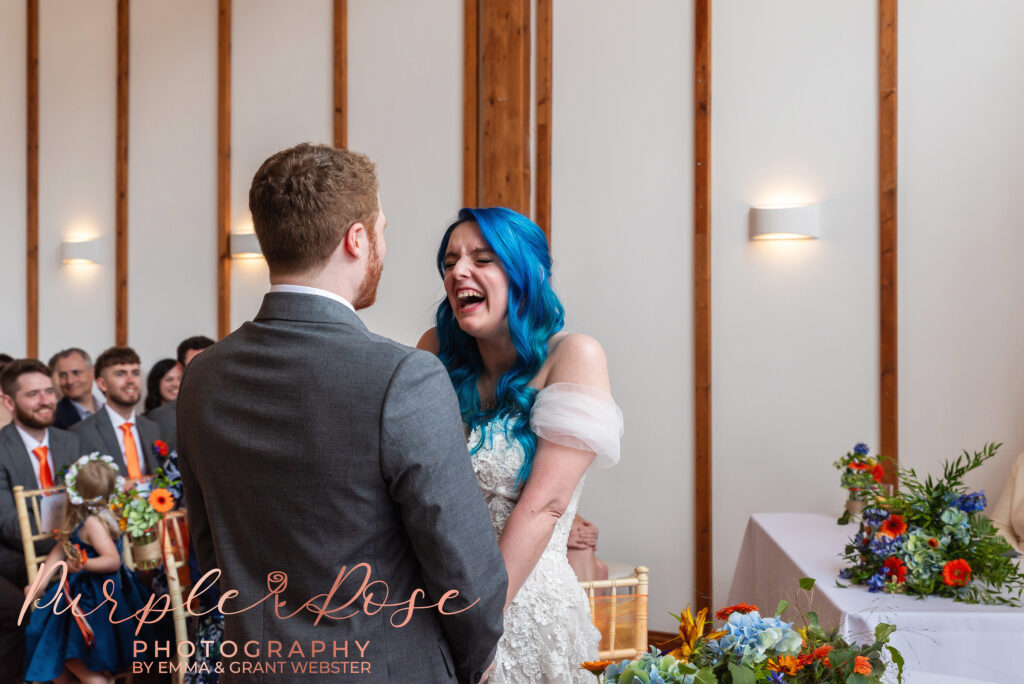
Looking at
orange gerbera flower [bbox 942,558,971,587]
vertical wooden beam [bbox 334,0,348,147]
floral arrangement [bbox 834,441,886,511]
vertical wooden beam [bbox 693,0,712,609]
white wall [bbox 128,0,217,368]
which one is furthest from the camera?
white wall [bbox 128,0,217,368]

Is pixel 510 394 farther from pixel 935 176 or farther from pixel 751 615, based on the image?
pixel 935 176

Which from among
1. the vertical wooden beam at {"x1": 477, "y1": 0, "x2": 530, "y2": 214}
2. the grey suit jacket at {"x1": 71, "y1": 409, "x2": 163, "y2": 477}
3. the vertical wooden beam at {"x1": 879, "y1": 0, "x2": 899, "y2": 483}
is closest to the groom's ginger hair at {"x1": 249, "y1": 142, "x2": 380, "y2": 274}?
the vertical wooden beam at {"x1": 477, "y1": 0, "x2": 530, "y2": 214}

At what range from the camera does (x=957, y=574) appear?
7.18 feet

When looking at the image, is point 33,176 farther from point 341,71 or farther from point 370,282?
point 370,282

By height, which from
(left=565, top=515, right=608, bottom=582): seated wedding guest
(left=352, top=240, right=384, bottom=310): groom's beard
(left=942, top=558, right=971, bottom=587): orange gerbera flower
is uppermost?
(left=352, top=240, right=384, bottom=310): groom's beard

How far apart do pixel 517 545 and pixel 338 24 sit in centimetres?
437

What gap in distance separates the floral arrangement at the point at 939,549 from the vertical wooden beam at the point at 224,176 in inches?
167

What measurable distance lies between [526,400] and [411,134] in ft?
11.5

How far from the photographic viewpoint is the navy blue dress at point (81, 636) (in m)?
3.03

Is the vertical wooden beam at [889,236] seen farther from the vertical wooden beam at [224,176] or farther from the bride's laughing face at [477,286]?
the vertical wooden beam at [224,176]

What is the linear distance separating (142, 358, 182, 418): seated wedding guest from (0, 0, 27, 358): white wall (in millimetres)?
1536

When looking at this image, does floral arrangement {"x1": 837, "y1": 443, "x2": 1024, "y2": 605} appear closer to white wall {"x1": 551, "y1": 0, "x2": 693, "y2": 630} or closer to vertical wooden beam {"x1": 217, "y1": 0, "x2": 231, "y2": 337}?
white wall {"x1": 551, "y1": 0, "x2": 693, "y2": 630}

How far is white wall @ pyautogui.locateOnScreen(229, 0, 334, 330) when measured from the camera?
5.18 metres

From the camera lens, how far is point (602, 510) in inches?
173
